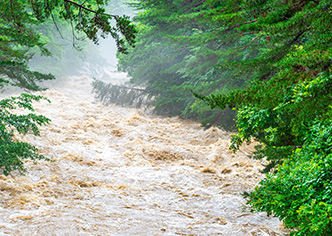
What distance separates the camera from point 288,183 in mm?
2617

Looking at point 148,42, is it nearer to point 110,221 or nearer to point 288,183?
point 110,221

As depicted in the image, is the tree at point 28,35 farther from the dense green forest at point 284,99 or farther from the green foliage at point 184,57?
the green foliage at point 184,57

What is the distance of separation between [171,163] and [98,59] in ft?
123

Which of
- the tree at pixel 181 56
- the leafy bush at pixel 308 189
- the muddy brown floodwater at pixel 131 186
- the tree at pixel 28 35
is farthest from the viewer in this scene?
the tree at pixel 181 56

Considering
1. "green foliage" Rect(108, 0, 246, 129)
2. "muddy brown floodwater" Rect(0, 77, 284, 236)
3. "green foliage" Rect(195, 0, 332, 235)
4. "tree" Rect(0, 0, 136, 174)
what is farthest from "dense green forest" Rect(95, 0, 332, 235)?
"green foliage" Rect(108, 0, 246, 129)

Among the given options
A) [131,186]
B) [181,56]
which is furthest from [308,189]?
[181,56]

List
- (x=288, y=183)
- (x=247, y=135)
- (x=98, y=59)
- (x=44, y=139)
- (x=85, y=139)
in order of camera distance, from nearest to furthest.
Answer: (x=288, y=183), (x=247, y=135), (x=44, y=139), (x=85, y=139), (x=98, y=59)

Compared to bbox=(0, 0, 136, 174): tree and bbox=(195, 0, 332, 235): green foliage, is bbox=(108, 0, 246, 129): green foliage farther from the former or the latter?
bbox=(0, 0, 136, 174): tree

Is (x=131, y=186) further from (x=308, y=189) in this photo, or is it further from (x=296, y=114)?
(x=308, y=189)

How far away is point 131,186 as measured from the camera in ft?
19.2

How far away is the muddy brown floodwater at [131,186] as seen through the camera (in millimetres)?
3844

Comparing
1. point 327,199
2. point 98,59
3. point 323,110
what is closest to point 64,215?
point 327,199

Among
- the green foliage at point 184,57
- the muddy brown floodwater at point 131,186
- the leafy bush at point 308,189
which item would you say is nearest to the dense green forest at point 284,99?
the leafy bush at point 308,189

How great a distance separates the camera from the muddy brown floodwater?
384cm
